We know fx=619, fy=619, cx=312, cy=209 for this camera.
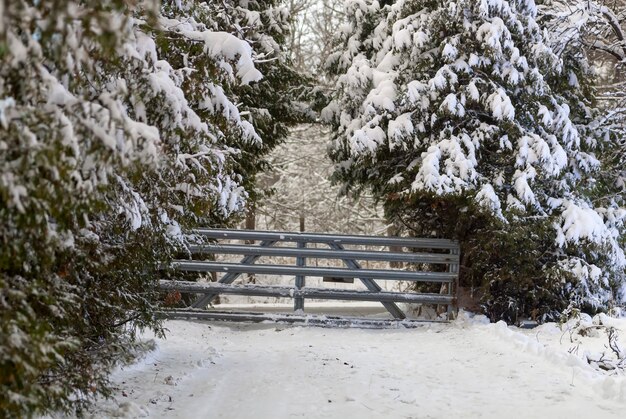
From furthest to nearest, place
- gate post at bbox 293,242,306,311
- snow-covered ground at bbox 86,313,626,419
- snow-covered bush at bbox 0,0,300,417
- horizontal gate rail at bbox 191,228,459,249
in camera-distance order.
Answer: gate post at bbox 293,242,306,311 < horizontal gate rail at bbox 191,228,459,249 < snow-covered ground at bbox 86,313,626,419 < snow-covered bush at bbox 0,0,300,417

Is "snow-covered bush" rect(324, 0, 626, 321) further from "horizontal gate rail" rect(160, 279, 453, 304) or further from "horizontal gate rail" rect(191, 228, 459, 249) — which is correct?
"horizontal gate rail" rect(160, 279, 453, 304)

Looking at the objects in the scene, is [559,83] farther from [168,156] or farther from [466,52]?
[168,156]

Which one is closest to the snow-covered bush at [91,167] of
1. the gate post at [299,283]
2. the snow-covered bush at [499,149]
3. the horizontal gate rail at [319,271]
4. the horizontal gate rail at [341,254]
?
the horizontal gate rail at [319,271]

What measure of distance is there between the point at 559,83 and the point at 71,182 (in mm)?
8909

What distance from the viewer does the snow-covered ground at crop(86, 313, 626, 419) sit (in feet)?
15.9

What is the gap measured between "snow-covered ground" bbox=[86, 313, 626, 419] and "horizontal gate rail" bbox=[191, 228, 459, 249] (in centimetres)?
132

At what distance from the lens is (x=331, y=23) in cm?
2220

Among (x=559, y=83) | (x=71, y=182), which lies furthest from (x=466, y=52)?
(x=71, y=182)

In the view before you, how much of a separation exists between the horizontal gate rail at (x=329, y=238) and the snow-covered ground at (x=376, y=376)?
132cm

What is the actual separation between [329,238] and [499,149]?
112 inches

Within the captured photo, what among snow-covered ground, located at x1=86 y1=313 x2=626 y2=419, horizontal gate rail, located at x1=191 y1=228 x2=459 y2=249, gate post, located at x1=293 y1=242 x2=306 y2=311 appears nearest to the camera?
snow-covered ground, located at x1=86 y1=313 x2=626 y2=419

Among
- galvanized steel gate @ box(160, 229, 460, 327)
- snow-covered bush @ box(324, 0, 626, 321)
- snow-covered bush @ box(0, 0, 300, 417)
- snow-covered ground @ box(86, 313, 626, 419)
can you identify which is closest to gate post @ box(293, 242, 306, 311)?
galvanized steel gate @ box(160, 229, 460, 327)

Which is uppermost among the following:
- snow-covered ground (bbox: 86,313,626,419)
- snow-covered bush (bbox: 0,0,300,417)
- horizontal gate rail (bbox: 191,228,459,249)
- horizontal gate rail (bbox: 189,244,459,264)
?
snow-covered bush (bbox: 0,0,300,417)

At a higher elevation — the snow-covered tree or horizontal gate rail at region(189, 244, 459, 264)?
the snow-covered tree
